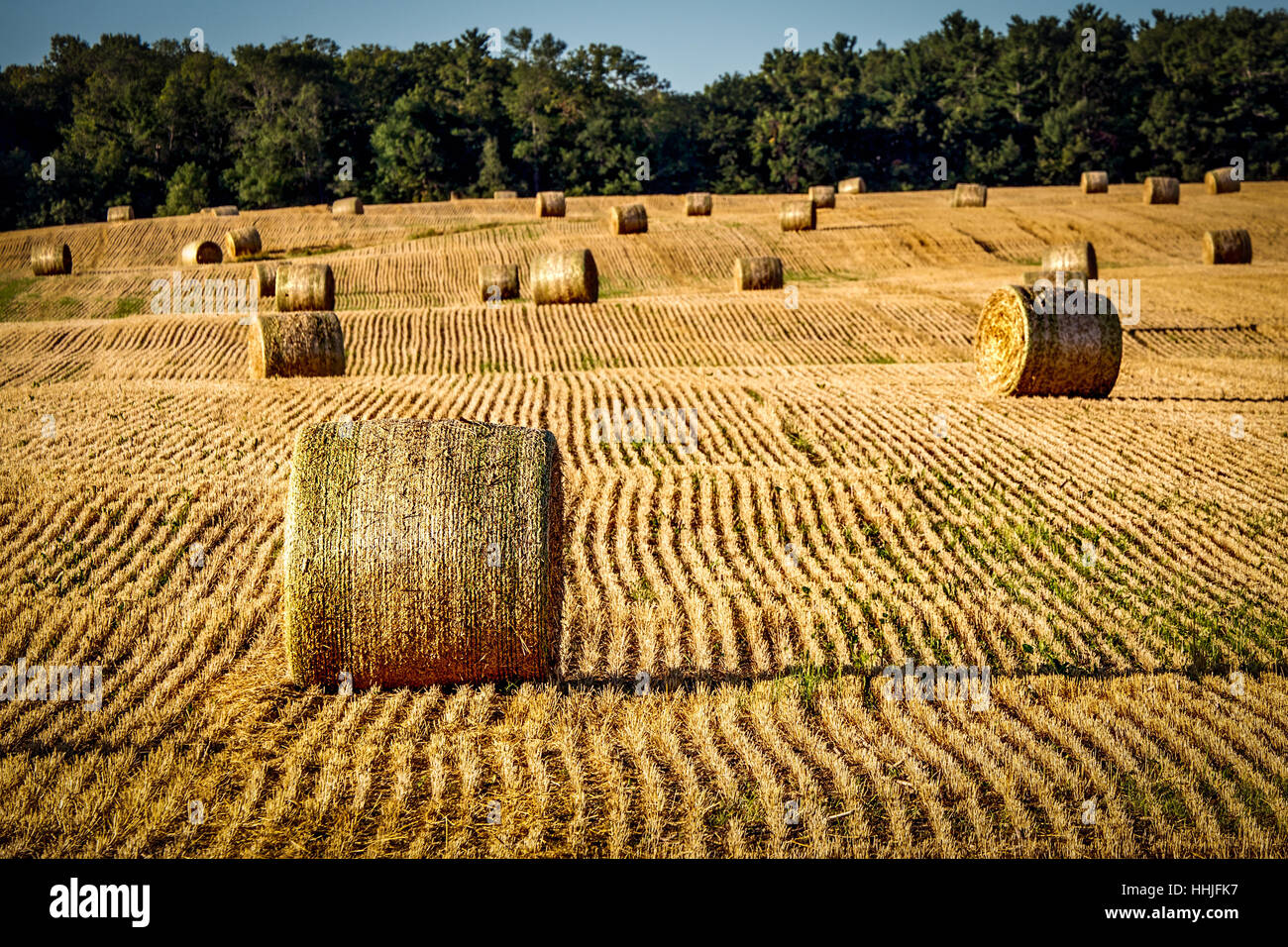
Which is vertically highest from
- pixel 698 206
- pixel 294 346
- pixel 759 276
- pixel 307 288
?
pixel 698 206

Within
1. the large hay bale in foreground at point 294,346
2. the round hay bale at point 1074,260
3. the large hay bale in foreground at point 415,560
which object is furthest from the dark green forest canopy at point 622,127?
the large hay bale in foreground at point 415,560

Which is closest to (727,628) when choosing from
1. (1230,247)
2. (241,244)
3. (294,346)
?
(294,346)

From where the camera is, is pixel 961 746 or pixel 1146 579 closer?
pixel 961 746

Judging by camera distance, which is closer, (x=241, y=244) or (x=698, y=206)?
(x=241, y=244)

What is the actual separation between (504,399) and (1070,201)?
4718 cm

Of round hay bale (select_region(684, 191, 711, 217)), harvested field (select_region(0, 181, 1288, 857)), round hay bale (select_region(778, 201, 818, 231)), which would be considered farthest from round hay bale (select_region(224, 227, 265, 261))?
harvested field (select_region(0, 181, 1288, 857))

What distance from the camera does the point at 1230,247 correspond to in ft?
124

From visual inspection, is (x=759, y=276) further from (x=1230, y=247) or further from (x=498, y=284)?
(x=1230, y=247)

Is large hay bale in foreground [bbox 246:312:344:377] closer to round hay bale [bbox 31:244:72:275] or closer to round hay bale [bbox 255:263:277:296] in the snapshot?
round hay bale [bbox 255:263:277:296]

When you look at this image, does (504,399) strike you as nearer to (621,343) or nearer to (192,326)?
(621,343)

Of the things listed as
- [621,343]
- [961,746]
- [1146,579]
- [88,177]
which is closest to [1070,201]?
[621,343]

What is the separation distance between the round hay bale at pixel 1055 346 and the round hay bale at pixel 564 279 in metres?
17.3

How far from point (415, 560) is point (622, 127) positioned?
78.5 metres

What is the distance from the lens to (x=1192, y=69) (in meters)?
77.9
